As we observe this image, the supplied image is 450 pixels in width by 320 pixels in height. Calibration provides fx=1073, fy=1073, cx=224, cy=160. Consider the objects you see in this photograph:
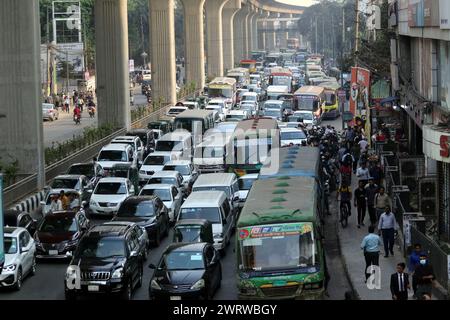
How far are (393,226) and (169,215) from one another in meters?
9.45

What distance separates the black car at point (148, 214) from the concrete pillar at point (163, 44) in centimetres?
5243

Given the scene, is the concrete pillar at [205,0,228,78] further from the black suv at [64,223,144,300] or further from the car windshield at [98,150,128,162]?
the black suv at [64,223,144,300]

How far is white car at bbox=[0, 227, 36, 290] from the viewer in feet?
80.1

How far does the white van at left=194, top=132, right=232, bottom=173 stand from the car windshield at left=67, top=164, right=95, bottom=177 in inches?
170

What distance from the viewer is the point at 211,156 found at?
41.8 metres

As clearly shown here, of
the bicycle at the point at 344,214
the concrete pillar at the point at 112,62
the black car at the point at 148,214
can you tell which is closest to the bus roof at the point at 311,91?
the concrete pillar at the point at 112,62

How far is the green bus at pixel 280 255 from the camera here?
21.2 m

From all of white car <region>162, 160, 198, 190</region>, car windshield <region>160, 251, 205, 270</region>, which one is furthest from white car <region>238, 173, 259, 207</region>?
car windshield <region>160, 251, 205, 270</region>

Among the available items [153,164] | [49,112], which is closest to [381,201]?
[153,164]

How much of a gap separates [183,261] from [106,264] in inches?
68.9

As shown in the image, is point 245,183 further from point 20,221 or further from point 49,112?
point 49,112
